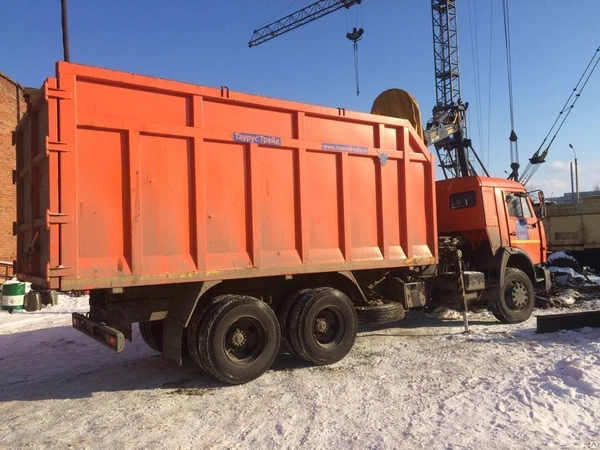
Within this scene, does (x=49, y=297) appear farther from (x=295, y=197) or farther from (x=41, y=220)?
(x=295, y=197)

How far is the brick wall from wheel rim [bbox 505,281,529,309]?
14.8m

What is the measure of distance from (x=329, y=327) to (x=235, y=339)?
1.39m

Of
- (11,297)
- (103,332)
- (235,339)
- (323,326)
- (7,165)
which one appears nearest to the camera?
(103,332)

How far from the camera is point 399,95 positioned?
8.59 meters

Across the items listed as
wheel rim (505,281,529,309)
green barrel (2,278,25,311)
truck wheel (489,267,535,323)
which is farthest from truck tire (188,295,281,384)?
green barrel (2,278,25,311)

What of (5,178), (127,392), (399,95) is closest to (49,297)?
(127,392)

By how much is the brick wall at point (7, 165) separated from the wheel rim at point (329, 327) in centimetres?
1319

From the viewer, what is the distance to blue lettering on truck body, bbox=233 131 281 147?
534 cm

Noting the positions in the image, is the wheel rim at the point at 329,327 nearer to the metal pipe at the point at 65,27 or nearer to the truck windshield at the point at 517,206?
the truck windshield at the point at 517,206

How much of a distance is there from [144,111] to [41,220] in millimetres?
1545

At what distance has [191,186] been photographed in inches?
198

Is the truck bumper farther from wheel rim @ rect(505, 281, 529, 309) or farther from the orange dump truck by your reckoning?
wheel rim @ rect(505, 281, 529, 309)

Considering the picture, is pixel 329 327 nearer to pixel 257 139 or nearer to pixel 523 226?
pixel 257 139

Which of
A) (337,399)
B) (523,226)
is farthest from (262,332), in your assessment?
(523,226)
